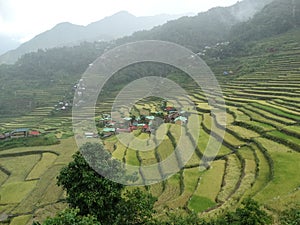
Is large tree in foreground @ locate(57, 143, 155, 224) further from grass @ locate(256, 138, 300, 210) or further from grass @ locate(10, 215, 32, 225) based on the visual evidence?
grass @ locate(10, 215, 32, 225)

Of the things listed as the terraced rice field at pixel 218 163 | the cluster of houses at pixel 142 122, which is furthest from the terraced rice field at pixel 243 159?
the cluster of houses at pixel 142 122

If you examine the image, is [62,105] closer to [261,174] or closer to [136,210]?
[261,174]

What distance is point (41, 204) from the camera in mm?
16406

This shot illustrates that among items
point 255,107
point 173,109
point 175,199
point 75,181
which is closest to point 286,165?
point 175,199

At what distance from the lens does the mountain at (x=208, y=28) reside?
80431mm

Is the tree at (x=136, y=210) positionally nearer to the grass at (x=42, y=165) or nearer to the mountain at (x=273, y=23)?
the grass at (x=42, y=165)

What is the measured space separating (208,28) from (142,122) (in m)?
71.9

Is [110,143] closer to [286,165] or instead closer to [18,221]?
[18,221]

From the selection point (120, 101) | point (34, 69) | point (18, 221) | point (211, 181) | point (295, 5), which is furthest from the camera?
point (34, 69)

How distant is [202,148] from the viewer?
57.5 ft

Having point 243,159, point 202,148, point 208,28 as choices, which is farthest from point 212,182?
point 208,28

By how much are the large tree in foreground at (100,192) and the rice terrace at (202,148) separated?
5.60 feet

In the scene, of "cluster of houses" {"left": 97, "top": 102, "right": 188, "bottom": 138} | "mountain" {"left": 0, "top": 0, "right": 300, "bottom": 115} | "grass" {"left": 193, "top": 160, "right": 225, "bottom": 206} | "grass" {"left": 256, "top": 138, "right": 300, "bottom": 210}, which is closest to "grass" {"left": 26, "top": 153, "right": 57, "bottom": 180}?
"cluster of houses" {"left": 97, "top": 102, "right": 188, "bottom": 138}

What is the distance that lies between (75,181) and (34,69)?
74.0 m
